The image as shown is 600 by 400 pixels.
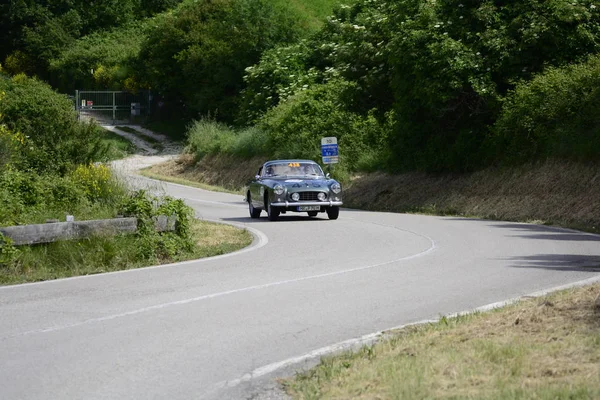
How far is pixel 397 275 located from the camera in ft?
44.7

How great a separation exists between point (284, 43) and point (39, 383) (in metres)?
56.4

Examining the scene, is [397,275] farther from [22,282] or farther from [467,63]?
[467,63]

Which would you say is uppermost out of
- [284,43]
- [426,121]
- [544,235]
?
[284,43]

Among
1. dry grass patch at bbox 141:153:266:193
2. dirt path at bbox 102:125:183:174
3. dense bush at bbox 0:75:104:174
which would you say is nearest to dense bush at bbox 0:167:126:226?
dense bush at bbox 0:75:104:174

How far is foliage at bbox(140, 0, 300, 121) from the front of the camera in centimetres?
6106

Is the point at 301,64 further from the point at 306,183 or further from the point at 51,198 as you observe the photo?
the point at 51,198

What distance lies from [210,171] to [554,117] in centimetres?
2610

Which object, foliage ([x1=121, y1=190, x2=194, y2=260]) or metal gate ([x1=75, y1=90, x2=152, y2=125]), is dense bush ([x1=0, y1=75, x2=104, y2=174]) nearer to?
foliage ([x1=121, y1=190, x2=194, y2=260])

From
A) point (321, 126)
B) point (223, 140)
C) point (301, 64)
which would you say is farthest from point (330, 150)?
Answer: point (301, 64)

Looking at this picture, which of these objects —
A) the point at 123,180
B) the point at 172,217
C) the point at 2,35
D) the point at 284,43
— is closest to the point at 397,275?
the point at 172,217

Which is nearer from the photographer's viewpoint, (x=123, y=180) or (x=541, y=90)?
(x=123, y=180)

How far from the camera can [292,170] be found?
2702 centimetres

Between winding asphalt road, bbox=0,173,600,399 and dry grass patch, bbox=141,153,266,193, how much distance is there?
29483mm

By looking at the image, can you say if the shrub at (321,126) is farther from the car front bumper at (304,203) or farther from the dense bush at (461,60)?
the car front bumper at (304,203)
